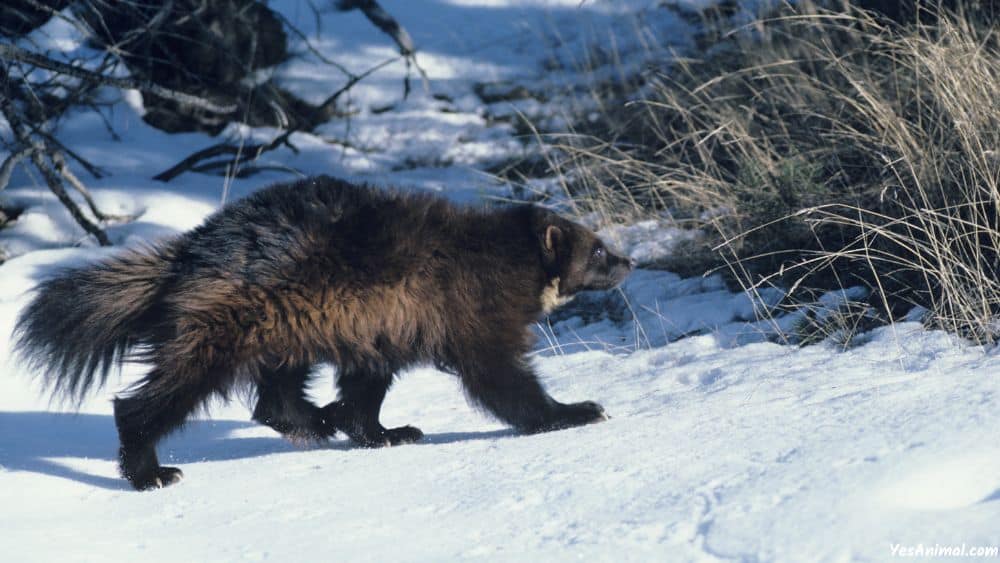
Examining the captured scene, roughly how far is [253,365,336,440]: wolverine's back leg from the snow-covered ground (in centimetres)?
9

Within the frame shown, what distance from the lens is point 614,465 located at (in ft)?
10.1

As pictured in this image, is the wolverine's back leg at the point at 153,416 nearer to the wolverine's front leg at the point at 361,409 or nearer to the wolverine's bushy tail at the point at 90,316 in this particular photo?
the wolverine's bushy tail at the point at 90,316

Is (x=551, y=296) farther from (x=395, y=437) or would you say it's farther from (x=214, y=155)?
(x=214, y=155)

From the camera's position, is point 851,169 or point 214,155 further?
point 214,155

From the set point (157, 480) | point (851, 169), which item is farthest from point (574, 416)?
point (851, 169)

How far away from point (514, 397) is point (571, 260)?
2.54ft

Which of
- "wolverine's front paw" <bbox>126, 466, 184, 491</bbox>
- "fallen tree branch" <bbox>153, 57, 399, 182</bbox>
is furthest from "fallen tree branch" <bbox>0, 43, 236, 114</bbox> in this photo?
"wolverine's front paw" <bbox>126, 466, 184, 491</bbox>

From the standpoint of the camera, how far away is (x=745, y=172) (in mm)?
6320

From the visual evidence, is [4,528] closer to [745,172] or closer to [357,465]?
[357,465]

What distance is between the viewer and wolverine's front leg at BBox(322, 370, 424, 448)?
13.7 ft

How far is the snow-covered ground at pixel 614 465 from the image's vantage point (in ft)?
8.03

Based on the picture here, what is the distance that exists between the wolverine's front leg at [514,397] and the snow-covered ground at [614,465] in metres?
0.09

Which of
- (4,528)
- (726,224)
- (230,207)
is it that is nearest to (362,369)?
(230,207)

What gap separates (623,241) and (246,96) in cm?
404
